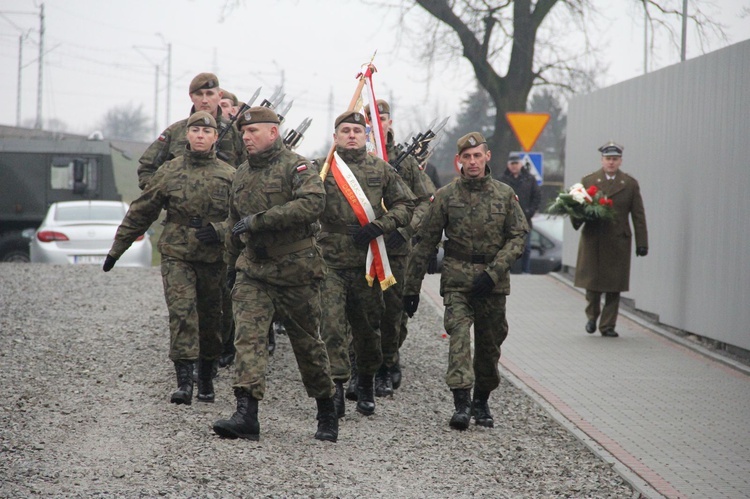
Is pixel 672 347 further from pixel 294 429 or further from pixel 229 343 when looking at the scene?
pixel 294 429

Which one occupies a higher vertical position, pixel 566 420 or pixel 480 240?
pixel 480 240

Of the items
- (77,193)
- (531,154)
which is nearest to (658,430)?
(531,154)

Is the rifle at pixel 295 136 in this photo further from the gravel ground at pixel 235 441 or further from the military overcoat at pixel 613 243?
the military overcoat at pixel 613 243

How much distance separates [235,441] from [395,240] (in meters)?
2.19

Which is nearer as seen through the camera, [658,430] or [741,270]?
[658,430]

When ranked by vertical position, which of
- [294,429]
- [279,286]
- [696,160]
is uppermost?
[696,160]

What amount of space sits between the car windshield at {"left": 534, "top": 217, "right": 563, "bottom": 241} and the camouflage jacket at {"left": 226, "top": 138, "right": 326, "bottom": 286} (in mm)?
14130

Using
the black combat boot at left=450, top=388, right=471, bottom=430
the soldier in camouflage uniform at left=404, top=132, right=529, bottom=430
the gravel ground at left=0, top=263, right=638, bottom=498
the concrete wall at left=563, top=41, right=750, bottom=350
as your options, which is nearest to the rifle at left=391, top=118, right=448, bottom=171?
the soldier in camouflage uniform at left=404, top=132, right=529, bottom=430

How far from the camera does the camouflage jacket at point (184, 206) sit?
831 cm

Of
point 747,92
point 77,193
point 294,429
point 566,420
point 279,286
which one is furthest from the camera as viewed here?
point 77,193

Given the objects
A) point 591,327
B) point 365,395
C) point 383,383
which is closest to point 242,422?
point 365,395

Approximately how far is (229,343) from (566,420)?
3.24 m

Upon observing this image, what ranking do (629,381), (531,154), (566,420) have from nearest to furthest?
1. (566,420)
2. (629,381)
3. (531,154)

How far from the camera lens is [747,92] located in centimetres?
1101
